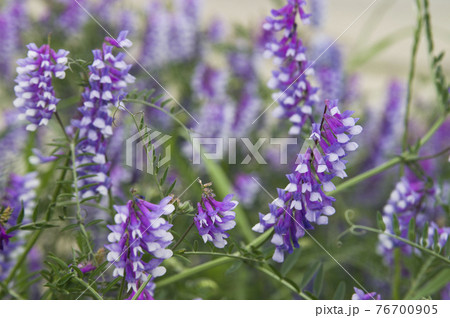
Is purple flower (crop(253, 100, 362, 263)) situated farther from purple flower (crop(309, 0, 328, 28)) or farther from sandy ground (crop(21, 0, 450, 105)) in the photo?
purple flower (crop(309, 0, 328, 28))

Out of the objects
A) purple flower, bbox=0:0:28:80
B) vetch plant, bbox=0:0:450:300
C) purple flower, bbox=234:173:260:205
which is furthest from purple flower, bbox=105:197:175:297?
purple flower, bbox=0:0:28:80

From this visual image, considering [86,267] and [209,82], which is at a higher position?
[209,82]

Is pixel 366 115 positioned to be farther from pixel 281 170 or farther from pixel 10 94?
pixel 10 94

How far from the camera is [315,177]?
303mm

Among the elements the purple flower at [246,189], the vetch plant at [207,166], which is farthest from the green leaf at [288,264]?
the purple flower at [246,189]

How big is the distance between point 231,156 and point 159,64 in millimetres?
221

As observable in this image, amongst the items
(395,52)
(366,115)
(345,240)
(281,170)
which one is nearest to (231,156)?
→ (281,170)

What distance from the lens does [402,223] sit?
0.41 m

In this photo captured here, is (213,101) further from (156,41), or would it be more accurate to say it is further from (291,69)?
(291,69)

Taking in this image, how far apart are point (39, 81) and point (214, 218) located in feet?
0.45

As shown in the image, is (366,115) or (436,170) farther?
(366,115)

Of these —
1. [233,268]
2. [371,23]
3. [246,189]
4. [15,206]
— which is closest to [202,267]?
[233,268]

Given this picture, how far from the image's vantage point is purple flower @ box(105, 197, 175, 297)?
271mm

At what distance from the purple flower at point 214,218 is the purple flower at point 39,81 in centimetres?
11
